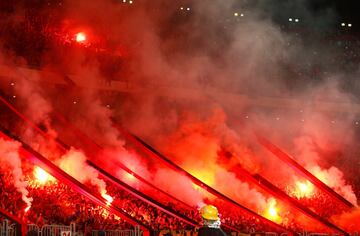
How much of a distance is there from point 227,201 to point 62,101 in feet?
15.6

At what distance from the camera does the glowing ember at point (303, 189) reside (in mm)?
16391

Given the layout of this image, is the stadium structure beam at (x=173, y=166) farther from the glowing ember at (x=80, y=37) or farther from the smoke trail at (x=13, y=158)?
the smoke trail at (x=13, y=158)

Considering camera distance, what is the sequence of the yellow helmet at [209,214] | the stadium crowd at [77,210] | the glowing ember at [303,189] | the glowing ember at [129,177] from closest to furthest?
the yellow helmet at [209,214], the stadium crowd at [77,210], the glowing ember at [129,177], the glowing ember at [303,189]

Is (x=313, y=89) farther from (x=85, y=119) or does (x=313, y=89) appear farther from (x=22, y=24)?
(x=22, y=24)

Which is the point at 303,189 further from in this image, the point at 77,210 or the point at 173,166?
the point at 77,210

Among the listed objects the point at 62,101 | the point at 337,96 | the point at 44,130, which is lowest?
the point at 44,130

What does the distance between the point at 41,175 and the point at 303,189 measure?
718cm

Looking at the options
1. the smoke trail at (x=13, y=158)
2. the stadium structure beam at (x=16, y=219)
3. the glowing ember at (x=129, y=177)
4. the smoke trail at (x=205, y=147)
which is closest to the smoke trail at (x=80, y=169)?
the smoke trail at (x=13, y=158)

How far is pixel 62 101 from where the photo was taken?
15.7 metres

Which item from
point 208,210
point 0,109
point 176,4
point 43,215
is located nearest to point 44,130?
point 0,109

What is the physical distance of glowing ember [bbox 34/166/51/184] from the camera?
12547mm

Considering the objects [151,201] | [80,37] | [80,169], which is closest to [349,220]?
[151,201]

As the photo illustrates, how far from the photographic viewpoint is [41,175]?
12.7 metres

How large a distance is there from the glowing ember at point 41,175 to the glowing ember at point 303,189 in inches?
266
